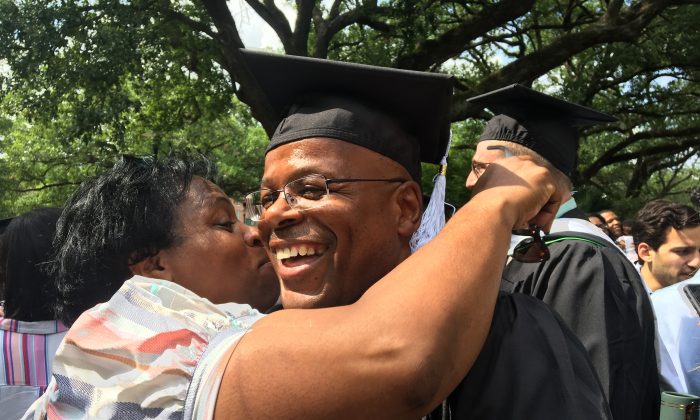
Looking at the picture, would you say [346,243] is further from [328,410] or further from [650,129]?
[650,129]

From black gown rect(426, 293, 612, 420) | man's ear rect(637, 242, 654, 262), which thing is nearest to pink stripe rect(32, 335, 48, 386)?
black gown rect(426, 293, 612, 420)

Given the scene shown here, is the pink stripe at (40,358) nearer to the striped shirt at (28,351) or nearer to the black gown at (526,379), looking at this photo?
the striped shirt at (28,351)

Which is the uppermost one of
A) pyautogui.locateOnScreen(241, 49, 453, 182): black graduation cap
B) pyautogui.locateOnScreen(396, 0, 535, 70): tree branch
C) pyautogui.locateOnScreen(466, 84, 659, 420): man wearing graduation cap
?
pyautogui.locateOnScreen(396, 0, 535, 70): tree branch

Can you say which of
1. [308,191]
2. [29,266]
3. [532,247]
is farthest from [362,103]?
[29,266]

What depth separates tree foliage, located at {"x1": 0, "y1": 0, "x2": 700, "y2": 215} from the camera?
876 centimetres

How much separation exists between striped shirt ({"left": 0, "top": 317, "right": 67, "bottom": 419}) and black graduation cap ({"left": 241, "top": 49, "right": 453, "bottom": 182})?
156 cm

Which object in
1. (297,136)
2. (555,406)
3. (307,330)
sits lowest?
(555,406)

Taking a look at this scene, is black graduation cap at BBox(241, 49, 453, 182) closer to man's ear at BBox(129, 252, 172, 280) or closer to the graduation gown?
man's ear at BBox(129, 252, 172, 280)

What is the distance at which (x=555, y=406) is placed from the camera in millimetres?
1305

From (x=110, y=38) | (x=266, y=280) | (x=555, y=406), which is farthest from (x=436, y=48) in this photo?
(x=555, y=406)

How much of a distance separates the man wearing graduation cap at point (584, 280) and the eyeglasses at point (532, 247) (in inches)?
20.3

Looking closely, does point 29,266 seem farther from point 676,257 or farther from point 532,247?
point 676,257

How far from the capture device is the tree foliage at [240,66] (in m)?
8.76

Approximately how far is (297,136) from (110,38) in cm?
771
